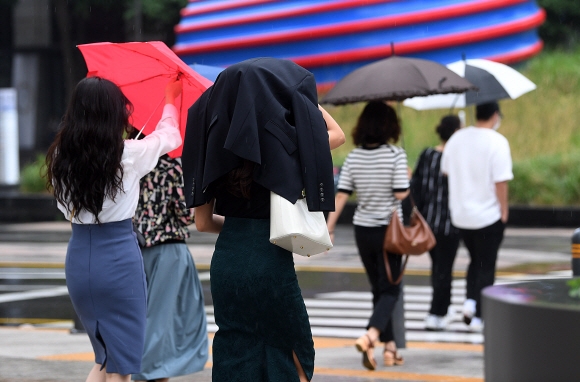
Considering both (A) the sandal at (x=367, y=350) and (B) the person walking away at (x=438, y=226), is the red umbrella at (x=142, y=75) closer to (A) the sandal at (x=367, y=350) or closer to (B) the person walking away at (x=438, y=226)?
(A) the sandal at (x=367, y=350)

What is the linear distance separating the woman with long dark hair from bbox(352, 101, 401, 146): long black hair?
8.43 ft

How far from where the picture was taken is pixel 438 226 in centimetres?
965

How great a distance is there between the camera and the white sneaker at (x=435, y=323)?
31.8 ft

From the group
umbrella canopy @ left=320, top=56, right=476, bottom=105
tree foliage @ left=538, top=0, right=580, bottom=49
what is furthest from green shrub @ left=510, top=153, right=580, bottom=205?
umbrella canopy @ left=320, top=56, right=476, bottom=105

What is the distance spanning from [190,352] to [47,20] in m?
35.5

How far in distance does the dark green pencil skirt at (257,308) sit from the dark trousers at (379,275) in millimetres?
3071

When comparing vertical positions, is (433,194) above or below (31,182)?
above

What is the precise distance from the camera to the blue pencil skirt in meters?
4.93

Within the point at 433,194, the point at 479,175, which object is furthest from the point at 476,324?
the point at 479,175

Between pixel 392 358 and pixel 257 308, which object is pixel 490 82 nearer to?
pixel 392 358

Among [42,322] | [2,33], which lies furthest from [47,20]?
[42,322]

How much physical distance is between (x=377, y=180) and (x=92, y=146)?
294cm

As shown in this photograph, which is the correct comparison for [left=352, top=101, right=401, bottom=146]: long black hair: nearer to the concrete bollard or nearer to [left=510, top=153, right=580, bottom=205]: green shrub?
the concrete bollard

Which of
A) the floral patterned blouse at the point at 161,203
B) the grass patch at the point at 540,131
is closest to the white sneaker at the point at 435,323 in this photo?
the floral patterned blouse at the point at 161,203
